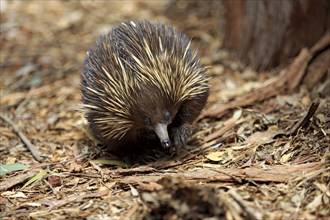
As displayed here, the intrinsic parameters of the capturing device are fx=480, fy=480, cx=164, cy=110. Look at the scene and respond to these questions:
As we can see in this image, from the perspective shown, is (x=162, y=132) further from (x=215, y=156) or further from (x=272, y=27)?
(x=272, y=27)

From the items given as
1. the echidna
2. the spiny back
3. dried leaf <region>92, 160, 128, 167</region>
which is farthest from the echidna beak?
dried leaf <region>92, 160, 128, 167</region>

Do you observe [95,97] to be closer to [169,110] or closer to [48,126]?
[169,110]

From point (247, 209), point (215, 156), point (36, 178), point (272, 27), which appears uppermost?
point (272, 27)

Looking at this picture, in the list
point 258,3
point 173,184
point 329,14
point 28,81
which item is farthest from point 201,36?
point 173,184

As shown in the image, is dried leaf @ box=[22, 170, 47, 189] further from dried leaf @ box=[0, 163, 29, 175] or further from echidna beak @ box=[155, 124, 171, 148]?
echidna beak @ box=[155, 124, 171, 148]

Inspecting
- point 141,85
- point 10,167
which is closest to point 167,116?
point 141,85

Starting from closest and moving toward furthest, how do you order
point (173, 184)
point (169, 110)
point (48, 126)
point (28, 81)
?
point (173, 184) < point (169, 110) < point (48, 126) < point (28, 81)
